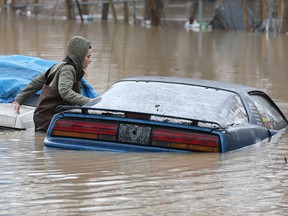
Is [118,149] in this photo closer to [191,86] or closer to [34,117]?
[191,86]

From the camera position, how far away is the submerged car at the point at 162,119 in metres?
8.50

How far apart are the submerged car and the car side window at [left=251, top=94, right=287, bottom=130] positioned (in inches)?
5.2

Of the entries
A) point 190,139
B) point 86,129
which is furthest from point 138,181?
point 86,129

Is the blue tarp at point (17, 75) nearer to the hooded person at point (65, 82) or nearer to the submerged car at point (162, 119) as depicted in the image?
the hooded person at point (65, 82)

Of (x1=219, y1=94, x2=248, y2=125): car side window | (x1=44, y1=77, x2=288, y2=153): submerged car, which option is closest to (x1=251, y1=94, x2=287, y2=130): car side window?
(x1=44, y1=77, x2=288, y2=153): submerged car

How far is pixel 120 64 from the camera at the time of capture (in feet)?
71.6

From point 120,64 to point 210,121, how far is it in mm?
13278

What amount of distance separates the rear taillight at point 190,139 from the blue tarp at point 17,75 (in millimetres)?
3210

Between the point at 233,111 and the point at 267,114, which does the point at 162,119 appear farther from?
the point at 267,114

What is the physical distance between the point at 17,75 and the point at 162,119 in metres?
3.94

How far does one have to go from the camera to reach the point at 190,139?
8.48 meters

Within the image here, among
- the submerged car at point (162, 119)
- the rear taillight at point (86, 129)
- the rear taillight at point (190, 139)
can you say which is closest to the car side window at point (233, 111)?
the submerged car at point (162, 119)

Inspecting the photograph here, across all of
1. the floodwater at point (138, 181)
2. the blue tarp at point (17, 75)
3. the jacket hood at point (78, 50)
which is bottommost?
the blue tarp at point (17, 75)

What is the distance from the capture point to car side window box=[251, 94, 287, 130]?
991cm
